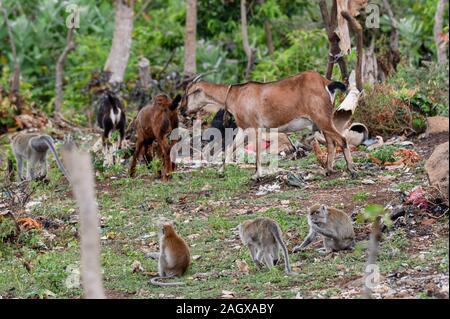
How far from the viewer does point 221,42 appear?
27656mm

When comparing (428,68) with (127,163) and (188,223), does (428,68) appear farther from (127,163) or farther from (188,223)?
(188,223)

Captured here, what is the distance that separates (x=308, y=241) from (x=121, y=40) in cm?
1518

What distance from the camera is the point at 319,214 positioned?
1023cm

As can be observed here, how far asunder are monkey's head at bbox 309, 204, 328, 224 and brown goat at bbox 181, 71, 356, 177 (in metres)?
3.56

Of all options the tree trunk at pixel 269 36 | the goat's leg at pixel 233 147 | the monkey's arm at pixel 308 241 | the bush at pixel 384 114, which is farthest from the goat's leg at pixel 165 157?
the tree trunk at pixel 269 36

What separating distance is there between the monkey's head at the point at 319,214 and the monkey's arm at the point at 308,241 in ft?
0.47

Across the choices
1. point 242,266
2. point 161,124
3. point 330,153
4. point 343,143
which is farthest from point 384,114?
point 242,266

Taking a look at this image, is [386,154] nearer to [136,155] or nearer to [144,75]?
[136,155]

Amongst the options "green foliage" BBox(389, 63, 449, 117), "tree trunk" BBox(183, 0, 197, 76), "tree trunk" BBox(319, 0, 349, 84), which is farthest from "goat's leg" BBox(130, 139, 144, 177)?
"tree trunk" BBox(183, 0, 197, 76)

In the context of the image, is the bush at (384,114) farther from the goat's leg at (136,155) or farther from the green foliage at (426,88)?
the goat's leg at (136,155)

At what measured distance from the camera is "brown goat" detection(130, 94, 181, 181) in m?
14.8

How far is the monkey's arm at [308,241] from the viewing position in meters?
10.4

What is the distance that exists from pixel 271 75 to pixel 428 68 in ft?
14.7
